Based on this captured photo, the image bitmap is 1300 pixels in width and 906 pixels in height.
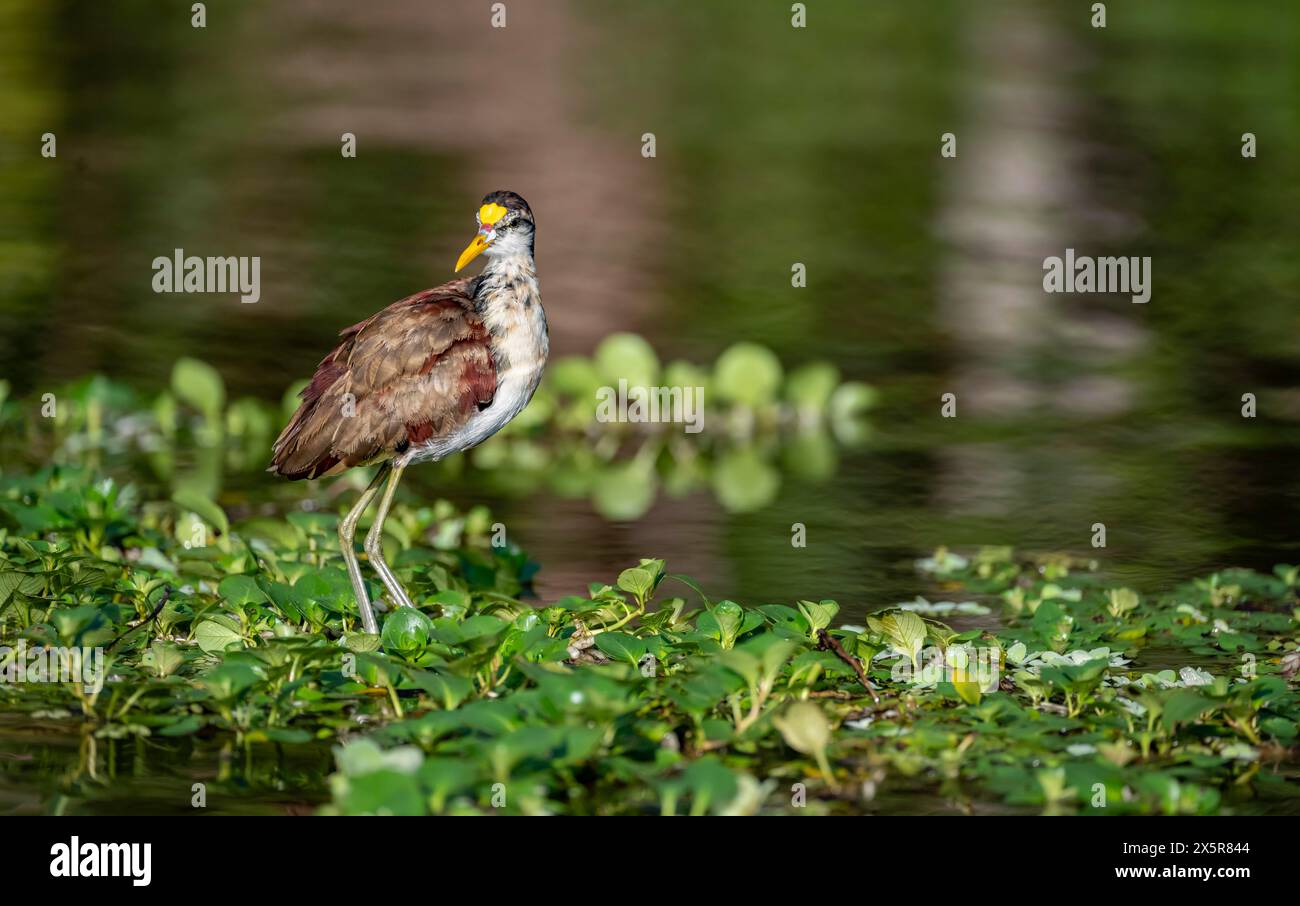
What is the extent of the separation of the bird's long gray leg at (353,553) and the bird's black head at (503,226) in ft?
3.43

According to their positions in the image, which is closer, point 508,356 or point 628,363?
point 508,356

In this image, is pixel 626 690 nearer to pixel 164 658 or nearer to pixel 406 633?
pixel 406 633

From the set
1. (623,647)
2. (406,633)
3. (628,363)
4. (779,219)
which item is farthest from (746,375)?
(779,219)

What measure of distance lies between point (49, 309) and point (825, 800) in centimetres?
859

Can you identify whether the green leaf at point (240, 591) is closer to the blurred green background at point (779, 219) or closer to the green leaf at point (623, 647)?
the green leaf at point (623, 647)

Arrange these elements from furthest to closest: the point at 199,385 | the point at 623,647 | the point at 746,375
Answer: the point at 746,375 < the point at 199,385 < the point at 623,647

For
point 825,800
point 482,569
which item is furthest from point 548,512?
point 825,800

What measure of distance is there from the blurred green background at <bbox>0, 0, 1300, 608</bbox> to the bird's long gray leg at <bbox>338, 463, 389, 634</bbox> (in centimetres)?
113

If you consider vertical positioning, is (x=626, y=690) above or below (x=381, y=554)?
below

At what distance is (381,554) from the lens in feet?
26.9

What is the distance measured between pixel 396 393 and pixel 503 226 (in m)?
0.87

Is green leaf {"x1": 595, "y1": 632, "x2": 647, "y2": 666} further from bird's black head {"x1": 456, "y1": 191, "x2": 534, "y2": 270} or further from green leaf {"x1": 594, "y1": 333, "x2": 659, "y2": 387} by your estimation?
green leaf {"x1": 594, "y1": 333, "x2": 659, "y2": 387}

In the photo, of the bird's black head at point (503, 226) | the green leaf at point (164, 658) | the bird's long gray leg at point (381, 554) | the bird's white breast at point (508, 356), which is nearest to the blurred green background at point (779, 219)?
the bird's long gray leg at point (381, 554)

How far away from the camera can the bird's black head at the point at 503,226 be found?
27.0ft
